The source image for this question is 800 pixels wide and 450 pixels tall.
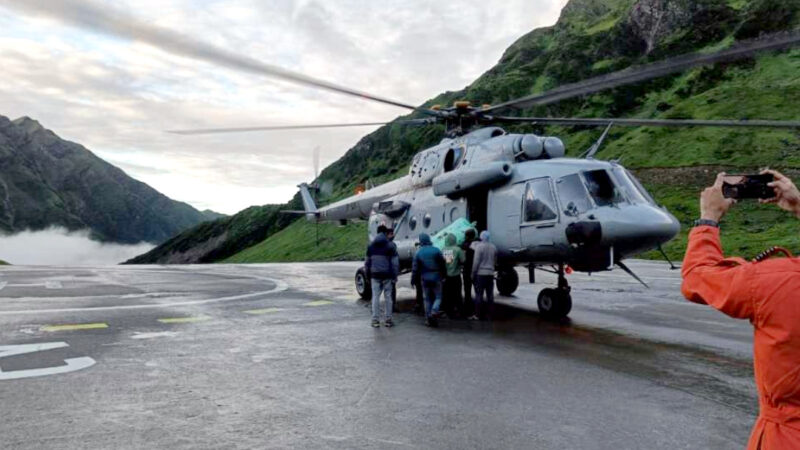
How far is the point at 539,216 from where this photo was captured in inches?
436

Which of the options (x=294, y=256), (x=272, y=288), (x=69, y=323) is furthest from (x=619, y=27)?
(x=69, y=323)

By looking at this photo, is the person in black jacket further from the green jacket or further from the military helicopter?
the military helicopter

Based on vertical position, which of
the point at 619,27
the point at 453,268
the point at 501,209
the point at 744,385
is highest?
the point at 619,27

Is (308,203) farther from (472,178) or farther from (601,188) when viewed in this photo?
(601,188)

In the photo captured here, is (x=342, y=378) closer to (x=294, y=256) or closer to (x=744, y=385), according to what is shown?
(x=744, y=385)

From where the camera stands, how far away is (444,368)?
7.45m

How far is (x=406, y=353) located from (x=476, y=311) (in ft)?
12.7

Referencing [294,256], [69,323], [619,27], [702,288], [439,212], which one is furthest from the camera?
[619,27]

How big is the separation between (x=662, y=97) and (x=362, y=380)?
335ft

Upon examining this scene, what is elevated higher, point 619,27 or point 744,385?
point 619,27

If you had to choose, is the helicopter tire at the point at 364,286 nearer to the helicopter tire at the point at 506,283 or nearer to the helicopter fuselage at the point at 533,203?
the helicopter fuselage at the point at 533,203

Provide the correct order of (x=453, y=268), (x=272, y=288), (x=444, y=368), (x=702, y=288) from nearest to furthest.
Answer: (x=702, y=288) < (x=444, y=368) < (x=453, y=268) < (x=272, y=288)

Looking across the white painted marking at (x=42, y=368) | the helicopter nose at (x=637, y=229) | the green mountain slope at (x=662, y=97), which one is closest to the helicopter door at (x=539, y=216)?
the helicopter nose at (x=637, y=229)

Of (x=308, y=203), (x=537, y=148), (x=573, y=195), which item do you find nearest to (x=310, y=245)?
(x=308, y=203)
